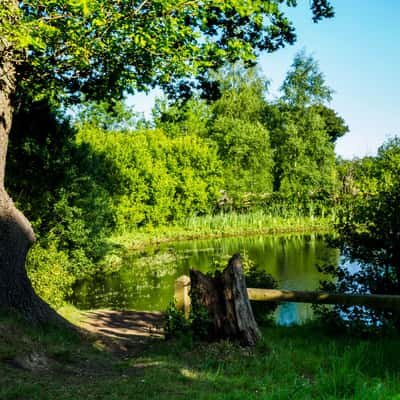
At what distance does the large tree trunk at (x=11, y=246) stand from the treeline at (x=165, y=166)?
7.76ft

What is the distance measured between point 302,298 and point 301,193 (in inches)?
1259

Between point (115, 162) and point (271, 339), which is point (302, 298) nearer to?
point (271, 339)

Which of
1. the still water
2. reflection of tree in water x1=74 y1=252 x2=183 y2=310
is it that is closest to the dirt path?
the still water

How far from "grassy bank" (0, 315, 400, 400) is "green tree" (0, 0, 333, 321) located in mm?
1292

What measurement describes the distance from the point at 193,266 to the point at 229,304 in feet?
43.5

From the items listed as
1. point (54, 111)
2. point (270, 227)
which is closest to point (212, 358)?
point (54, 111)

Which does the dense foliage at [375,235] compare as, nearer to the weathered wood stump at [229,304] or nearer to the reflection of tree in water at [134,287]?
the weathered wood stump at [229,304]

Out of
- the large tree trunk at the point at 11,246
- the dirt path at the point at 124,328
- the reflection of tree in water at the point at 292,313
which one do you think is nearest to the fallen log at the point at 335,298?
the dirt path at the point at 124,328

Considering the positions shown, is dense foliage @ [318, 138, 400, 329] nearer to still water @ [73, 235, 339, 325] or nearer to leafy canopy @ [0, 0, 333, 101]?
still water @ [73, 235, 339, 325]

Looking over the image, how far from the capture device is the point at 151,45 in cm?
672

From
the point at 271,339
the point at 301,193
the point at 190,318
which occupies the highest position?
the point at 301,193

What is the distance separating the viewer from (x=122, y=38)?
6.87 metres

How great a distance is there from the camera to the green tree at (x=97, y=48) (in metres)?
6.21

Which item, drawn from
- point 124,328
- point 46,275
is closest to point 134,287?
point 46,275
